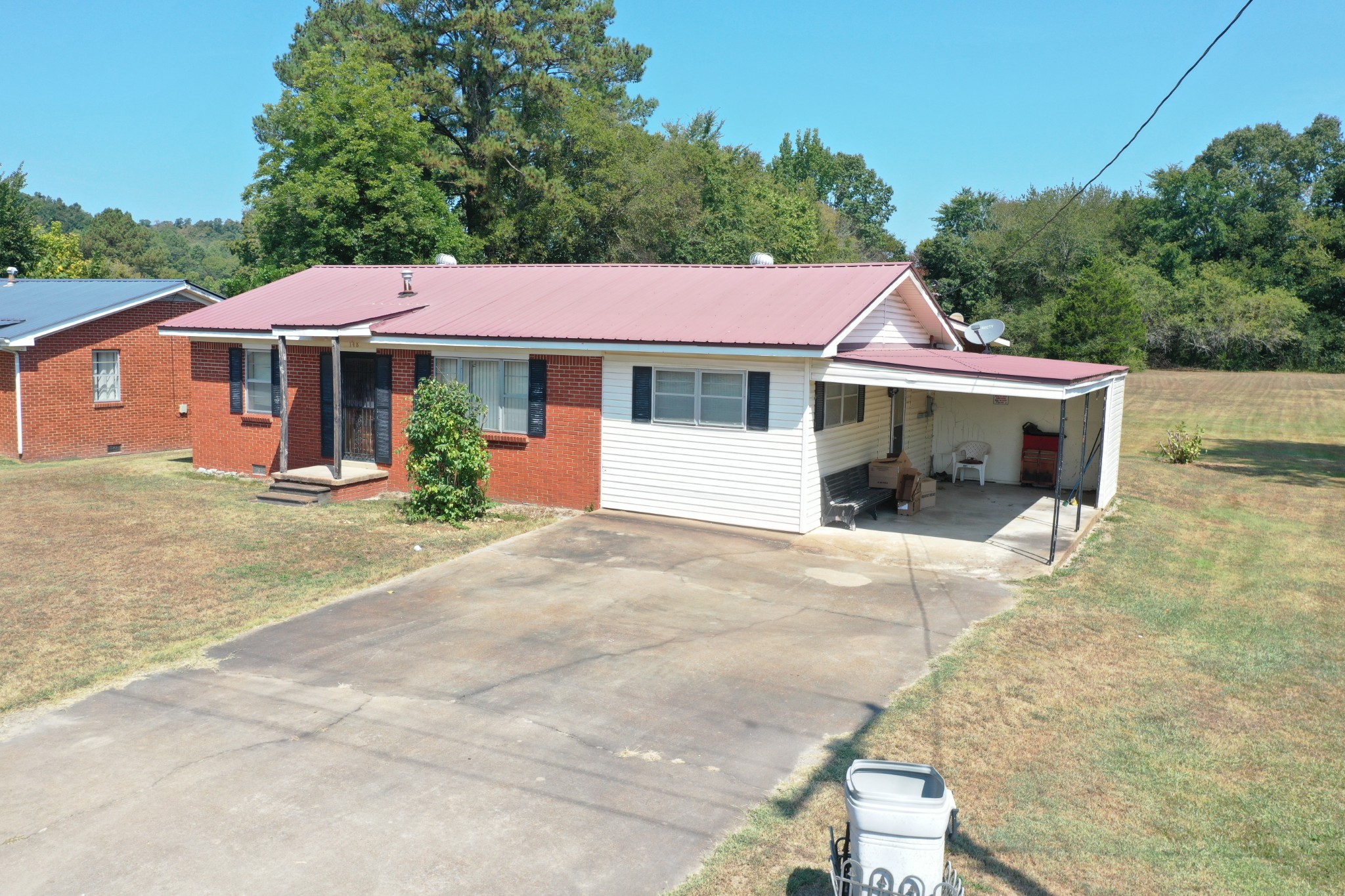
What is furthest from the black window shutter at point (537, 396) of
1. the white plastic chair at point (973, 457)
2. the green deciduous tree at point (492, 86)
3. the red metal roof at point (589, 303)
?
the green deciduous tree at point (492, 86)

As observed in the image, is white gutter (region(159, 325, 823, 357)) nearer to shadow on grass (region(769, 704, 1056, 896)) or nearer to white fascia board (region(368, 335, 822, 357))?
white fascia board (region(368, 335, 822, 357))

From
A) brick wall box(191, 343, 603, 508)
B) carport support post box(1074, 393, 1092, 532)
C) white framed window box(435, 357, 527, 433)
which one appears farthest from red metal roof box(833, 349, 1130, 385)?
white framed window box(435, 357, 527, 433)

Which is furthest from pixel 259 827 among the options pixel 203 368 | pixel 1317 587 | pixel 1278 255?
pixel 1278 255

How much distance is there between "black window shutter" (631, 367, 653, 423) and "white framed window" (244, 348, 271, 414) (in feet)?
26.5

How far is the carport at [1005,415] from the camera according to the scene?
12656 mm

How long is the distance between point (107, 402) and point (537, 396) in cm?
1367

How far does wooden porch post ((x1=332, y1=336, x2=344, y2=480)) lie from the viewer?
16.4m

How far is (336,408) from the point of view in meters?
16.3

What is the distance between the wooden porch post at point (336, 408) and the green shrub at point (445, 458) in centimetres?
201

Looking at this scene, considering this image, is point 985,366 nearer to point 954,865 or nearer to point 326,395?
point 954,865

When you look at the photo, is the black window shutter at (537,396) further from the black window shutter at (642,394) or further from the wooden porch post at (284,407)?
the wooden porch post at (284,407)

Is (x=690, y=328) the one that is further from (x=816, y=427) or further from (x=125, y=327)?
(x=125, y=327)

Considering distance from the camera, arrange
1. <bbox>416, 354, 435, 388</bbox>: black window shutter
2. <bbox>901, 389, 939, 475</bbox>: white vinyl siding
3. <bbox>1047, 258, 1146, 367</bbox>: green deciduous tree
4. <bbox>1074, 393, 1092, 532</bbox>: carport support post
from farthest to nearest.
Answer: <bbox>1047, 258, 1146, 367</bbox>: green deciduous tree < <bbox>901, 389, 939, 475</bbox>: white vinyl siding < <bbox>416, 354, 435, 388</bbox>: black window shutter < <bbox>1074, 393, 1092, 532</bbox>: carport support post

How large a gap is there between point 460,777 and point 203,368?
51.6ft
